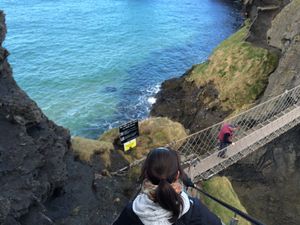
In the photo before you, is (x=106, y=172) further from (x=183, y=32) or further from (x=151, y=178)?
(x=183, y=32)

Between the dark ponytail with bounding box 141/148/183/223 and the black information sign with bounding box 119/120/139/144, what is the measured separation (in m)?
11.5

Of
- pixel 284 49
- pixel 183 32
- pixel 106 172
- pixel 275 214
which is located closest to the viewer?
pixel 106 172

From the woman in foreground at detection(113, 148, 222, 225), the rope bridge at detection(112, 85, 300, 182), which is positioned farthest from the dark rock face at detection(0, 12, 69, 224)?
the woman in foreground at detection(113, 148, 222, 225)

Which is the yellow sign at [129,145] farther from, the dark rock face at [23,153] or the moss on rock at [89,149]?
the dark rock face at [23,153]

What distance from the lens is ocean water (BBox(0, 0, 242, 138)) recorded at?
3725 cm

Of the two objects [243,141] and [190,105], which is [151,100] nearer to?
[190,105]

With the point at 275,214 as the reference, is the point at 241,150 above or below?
above

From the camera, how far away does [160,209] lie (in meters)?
3.75

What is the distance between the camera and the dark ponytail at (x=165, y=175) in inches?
146

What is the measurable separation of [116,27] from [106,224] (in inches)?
2000

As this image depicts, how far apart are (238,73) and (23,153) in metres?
23.6

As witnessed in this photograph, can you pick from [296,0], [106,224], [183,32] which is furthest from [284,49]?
[183,32]

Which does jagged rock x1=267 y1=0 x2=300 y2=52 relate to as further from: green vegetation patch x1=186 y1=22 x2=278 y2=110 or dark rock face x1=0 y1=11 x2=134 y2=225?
dark rock face x1=0 y1=11 x2=134 y2=225

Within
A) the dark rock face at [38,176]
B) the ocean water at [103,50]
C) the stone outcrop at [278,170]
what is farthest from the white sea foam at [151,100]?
the dark rock face at [38,176]
